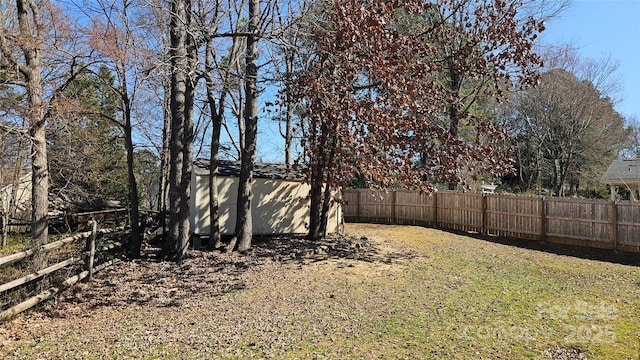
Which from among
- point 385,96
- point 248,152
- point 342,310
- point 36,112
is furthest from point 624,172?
point 36,112

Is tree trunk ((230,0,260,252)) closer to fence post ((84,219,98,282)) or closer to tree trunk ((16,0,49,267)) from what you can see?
fence post ((84,219,98,282))

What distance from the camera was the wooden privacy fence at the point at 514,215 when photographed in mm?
11484

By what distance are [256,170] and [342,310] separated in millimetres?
8720

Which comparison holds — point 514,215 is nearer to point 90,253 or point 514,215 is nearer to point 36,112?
point 90,253

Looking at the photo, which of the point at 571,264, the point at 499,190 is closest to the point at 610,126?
the point at 499,190

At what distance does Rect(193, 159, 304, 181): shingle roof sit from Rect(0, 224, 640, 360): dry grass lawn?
11.1 feet

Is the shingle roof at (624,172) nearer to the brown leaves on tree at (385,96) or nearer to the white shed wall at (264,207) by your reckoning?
the brown leaves on tree at (385,96)

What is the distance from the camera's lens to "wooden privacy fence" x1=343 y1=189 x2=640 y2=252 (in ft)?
37.7

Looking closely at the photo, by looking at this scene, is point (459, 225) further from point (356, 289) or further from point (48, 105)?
point (48, 105)

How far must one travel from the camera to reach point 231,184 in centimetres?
1304

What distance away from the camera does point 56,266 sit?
6988mm

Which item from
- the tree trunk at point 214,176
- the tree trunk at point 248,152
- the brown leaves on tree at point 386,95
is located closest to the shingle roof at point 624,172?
the brown leaves on tree at point 386,95

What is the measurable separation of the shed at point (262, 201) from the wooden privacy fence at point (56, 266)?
10.5 feet

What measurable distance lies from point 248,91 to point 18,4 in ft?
20.2
